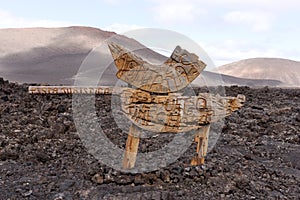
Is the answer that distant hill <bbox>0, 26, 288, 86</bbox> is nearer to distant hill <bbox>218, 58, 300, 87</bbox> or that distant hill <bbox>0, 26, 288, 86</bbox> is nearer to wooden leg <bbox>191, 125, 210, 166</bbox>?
distant hill <bbox>218, 58, 300, 87</bbox>

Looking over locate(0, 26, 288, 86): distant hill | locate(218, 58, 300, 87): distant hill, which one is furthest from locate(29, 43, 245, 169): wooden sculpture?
locate(218, 58, 300, 87): distant hill

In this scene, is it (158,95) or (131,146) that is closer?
(158,95)

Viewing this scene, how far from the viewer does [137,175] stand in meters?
4.86

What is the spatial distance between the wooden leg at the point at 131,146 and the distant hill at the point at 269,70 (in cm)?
3683

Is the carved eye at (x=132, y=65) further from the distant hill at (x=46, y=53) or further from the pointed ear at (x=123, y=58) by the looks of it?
the distant hill at (x=46, y=53)

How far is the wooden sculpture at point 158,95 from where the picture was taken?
445 centimetres

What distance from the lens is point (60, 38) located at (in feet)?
132

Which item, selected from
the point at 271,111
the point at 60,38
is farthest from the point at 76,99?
the point at 60,38

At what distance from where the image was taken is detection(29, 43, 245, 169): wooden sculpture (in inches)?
175

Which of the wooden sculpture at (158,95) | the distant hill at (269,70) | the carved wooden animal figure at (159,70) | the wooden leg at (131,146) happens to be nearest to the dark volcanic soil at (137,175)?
the wooden leg at (131,146)

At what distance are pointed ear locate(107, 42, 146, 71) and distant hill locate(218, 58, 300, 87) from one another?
3715cm

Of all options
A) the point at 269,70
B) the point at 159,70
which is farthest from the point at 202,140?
the point at 269,70

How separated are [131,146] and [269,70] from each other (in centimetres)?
Answer: 4255

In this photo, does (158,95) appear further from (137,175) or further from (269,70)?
(269,70)
